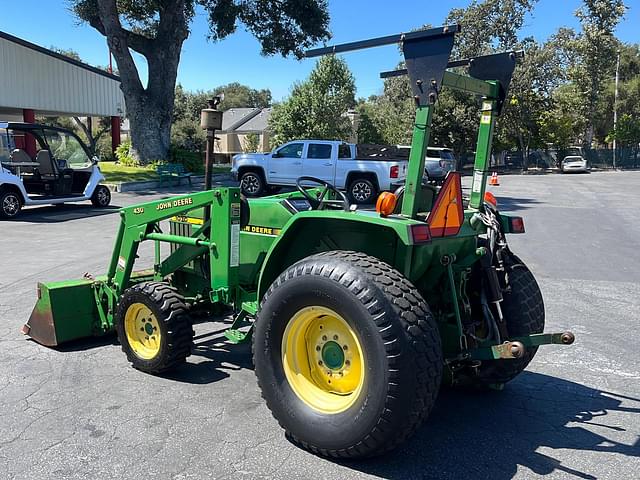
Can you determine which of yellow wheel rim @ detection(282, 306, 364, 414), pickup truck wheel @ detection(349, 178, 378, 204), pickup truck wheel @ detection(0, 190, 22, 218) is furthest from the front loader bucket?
pickup truck wheel @ detection(349, 178, 378, 204)

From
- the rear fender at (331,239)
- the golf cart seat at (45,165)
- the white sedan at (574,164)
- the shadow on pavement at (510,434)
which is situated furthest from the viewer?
the white sedan at (574,164)

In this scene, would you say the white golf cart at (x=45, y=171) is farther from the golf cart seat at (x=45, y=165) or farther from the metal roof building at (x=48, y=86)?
the metal roof building at (x=48, y=86)

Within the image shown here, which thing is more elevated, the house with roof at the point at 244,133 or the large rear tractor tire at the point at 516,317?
the house with roof at the point at 244,133

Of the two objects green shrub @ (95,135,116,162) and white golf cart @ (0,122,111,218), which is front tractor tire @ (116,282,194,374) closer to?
white golf cart @ (0,122,111,218)

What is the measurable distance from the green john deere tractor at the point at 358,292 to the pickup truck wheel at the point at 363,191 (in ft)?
46.5

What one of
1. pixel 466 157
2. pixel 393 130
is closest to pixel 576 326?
pixel 466 157

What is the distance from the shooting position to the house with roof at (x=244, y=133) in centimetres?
5800

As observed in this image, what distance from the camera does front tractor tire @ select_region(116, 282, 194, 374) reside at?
14.5 ft

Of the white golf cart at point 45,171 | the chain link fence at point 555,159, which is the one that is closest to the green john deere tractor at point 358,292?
the white golf cart at point 45,171

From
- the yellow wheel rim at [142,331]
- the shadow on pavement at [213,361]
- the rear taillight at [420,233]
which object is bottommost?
the shadow on pavement at [213,361]

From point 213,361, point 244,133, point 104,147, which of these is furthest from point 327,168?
point 244,133

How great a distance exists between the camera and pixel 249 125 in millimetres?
62406

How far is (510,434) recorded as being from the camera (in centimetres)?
373

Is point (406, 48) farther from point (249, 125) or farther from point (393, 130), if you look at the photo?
point (249, 125)
